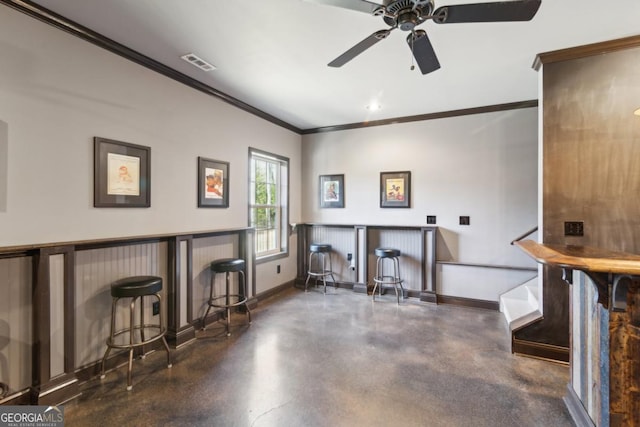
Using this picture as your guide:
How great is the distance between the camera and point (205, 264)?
3.29 meters

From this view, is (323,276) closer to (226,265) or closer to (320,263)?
(320,263)

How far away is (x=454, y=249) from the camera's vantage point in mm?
4184

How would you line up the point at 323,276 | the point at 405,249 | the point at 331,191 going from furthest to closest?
the point at 331,191 → the point at 323,276 → the point at 405,249

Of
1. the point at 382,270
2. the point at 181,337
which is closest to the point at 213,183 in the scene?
the point at 181,337

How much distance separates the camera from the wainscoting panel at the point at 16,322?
1837mm

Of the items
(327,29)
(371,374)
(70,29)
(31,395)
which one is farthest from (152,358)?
(327,29)

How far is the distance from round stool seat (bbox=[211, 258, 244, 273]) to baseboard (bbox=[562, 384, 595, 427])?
2984 millimetres

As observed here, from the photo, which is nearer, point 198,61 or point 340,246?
point 198,61

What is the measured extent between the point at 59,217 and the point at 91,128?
716 mm

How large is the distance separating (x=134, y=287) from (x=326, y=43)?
97.5 inches

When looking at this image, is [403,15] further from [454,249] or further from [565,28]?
[454,249]

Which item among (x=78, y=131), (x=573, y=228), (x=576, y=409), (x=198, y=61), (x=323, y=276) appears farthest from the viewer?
(x=323, y=276)

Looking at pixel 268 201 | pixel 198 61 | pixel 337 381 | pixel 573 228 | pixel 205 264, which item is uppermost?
pixel 198 61

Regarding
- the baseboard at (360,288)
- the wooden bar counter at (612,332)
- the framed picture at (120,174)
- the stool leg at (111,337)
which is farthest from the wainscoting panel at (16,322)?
the baseboard at (360,288)
